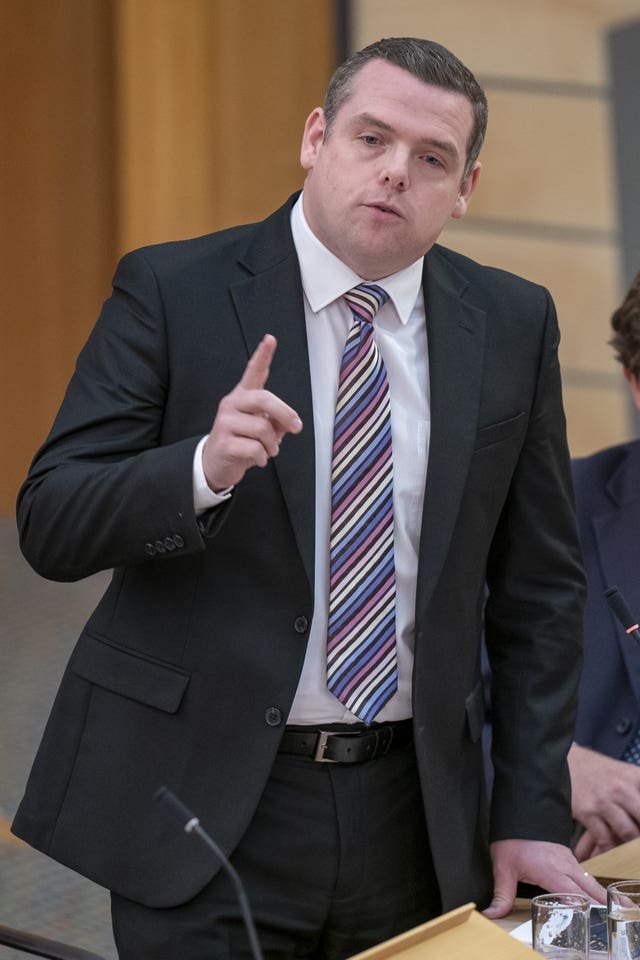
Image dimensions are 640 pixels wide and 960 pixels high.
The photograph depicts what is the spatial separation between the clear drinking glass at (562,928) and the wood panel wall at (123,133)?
343 centimetres

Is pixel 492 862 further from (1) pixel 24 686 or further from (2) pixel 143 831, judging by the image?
(1) pixel 24 686

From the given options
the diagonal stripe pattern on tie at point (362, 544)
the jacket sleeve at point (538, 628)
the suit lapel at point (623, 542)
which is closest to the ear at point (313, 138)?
the diagonal stripe pattern on tie at point (362, 544)

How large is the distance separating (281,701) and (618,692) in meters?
1.03

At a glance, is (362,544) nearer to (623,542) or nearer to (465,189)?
(465,189)

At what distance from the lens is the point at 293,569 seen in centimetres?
151

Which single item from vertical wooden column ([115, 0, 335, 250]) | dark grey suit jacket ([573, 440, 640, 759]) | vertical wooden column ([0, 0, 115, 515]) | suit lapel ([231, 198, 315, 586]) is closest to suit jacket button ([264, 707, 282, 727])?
suit lapel ([231, 198, 315, 586])

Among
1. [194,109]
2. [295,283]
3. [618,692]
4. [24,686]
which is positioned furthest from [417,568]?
[194,109]

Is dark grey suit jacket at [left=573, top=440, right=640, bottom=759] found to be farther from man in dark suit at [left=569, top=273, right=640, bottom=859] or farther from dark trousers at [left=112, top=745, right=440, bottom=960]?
dark trousers at [left=112, top=745, right=440, bottom=960]

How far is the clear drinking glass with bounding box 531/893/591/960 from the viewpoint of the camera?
1.40m

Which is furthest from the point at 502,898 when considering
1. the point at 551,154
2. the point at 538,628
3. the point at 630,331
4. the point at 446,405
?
the point at 551,154

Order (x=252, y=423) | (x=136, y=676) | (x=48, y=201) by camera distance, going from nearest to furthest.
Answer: (x=252, y=423) → (x=136, y=676) → (x=48, y=201)

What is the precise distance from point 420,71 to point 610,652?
115 cm

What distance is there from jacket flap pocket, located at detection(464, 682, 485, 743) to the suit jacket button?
0.27 meters

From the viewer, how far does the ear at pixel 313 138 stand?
1660mm
